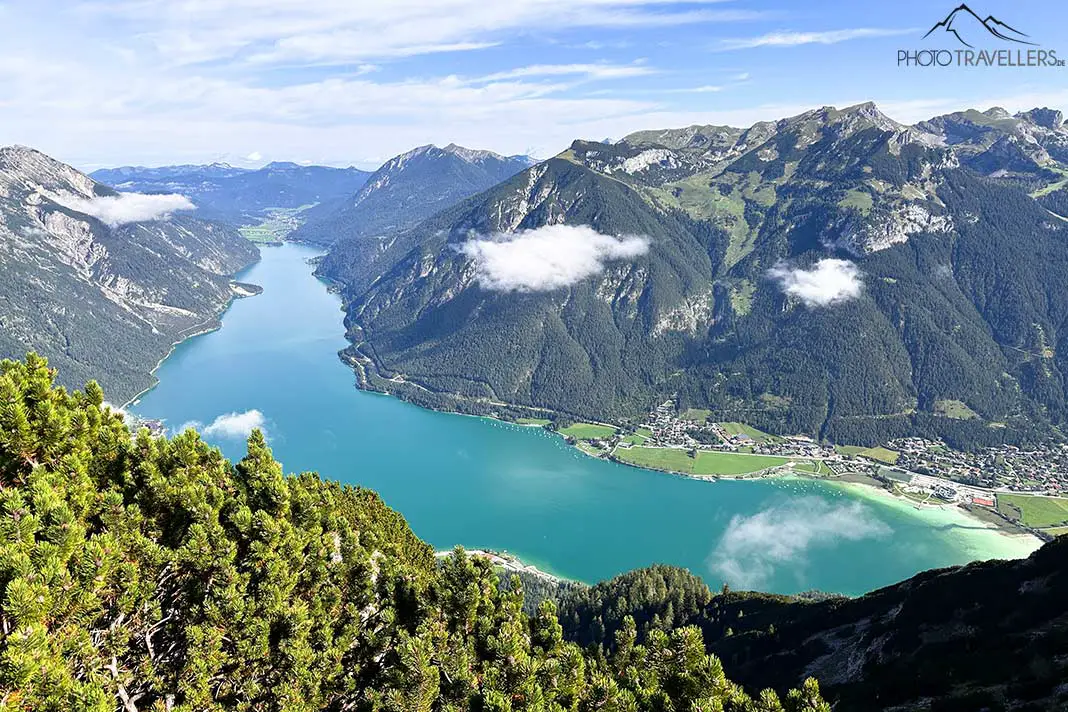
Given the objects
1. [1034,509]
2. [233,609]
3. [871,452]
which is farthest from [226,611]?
[871,452]

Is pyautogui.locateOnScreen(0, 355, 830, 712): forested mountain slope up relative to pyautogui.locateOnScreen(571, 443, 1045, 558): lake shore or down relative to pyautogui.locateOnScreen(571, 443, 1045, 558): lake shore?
up

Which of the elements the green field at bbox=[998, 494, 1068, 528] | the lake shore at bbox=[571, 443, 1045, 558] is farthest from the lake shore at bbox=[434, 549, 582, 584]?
the green field at bbox=[998, 494, 1068, 528]

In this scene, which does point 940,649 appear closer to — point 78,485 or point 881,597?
point 881,597

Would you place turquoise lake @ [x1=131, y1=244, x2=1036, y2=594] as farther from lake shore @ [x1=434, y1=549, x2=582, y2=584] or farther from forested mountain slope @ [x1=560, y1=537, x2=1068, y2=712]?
forested mountain slope @ [x1=560, y1=537, x2=1068, y2=712]

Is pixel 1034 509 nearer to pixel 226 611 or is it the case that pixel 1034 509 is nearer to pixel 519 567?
pixel 519 567

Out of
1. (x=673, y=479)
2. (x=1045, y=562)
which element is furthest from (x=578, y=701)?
(x=673, y=479)

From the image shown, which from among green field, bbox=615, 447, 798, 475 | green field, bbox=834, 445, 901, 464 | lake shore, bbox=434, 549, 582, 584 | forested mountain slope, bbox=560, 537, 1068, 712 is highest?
forested mountain slope, bbox=560, 537, 1068, 712
